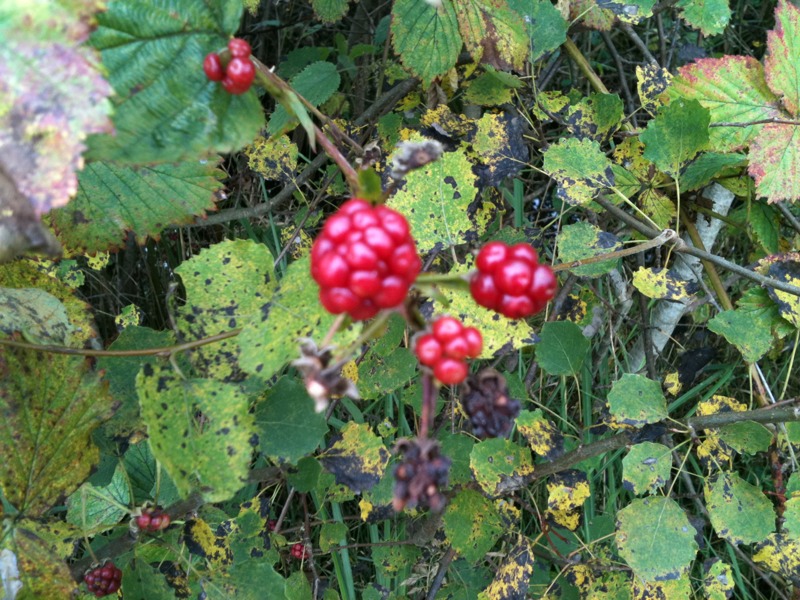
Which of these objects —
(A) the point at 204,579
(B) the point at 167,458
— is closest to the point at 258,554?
(A) the point at 204,579

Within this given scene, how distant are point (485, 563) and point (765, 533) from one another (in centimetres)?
73

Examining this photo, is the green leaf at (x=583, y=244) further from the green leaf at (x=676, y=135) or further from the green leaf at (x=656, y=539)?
the green leaf at (x=656, y=539)

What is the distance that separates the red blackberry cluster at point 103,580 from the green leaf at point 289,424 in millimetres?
407

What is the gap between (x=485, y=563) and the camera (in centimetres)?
169

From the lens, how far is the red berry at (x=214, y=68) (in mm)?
714

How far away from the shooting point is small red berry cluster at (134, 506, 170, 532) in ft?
3.48

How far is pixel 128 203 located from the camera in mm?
1126

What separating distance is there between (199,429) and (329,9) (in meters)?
1.20

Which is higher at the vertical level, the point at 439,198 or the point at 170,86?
the point at 170,86

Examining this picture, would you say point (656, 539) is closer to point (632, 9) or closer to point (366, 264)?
point (366, 264)

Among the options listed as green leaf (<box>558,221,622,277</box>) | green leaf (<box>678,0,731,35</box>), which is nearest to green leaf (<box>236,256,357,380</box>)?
green leaf (<box>558,221,622,277</box>)

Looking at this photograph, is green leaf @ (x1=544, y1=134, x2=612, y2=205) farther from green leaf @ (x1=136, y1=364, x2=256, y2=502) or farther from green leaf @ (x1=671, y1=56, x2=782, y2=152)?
green leaf @ (x1=136, y1=364, x2=256, y2=502)

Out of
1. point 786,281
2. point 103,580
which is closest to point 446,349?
point 103,580

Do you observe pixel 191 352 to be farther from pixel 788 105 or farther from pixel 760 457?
pixel 760 457
